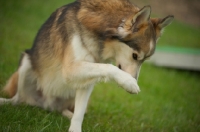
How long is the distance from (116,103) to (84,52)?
7.62 ft

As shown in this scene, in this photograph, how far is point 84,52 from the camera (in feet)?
11.0

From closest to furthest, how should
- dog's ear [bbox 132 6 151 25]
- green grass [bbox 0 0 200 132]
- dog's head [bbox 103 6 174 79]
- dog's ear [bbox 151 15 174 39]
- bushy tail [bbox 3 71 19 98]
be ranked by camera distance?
dog's ear [bbox 132 6 151 25], dog's head [bbox 103 6 174 79], dog's ear [bbox 151 15 174 39], green grass [bbox 0 0 200 132], bushy tail [bbox 3 71 19 98]

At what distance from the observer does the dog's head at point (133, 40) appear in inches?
122

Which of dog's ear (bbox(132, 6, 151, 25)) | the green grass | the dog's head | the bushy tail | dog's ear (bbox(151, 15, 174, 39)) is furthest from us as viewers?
the bushy tail

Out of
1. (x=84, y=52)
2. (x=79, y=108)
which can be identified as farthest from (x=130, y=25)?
(x=79, y=108)

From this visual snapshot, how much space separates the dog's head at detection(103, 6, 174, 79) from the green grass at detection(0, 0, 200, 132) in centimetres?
104

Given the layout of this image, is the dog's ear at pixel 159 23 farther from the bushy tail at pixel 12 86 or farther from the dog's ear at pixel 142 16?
the bushy tail at pixel 12 86

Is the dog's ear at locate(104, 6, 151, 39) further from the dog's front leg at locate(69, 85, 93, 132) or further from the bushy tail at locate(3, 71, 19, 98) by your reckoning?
the bushy tail at locate(3, 71, 19, 98)

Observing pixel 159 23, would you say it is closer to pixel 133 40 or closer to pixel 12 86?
pixel 133 40

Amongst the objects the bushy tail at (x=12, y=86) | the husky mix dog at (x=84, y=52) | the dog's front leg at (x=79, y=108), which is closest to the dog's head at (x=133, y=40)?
the husky mix dog at (x=84, y=52)

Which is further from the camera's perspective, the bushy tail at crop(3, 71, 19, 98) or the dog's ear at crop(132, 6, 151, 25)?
the bushy tail at crop(3, 71, 19, 98)

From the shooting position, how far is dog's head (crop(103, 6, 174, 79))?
3.10 metres

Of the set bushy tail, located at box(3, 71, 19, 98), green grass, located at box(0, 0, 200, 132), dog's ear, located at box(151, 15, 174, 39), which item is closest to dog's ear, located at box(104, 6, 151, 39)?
dog's ear, located at box(151, 15, 174, 39)

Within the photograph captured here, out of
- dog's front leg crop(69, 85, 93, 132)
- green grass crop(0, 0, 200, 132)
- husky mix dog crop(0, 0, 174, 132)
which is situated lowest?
green grass crop(0, 0, 200, 132)
